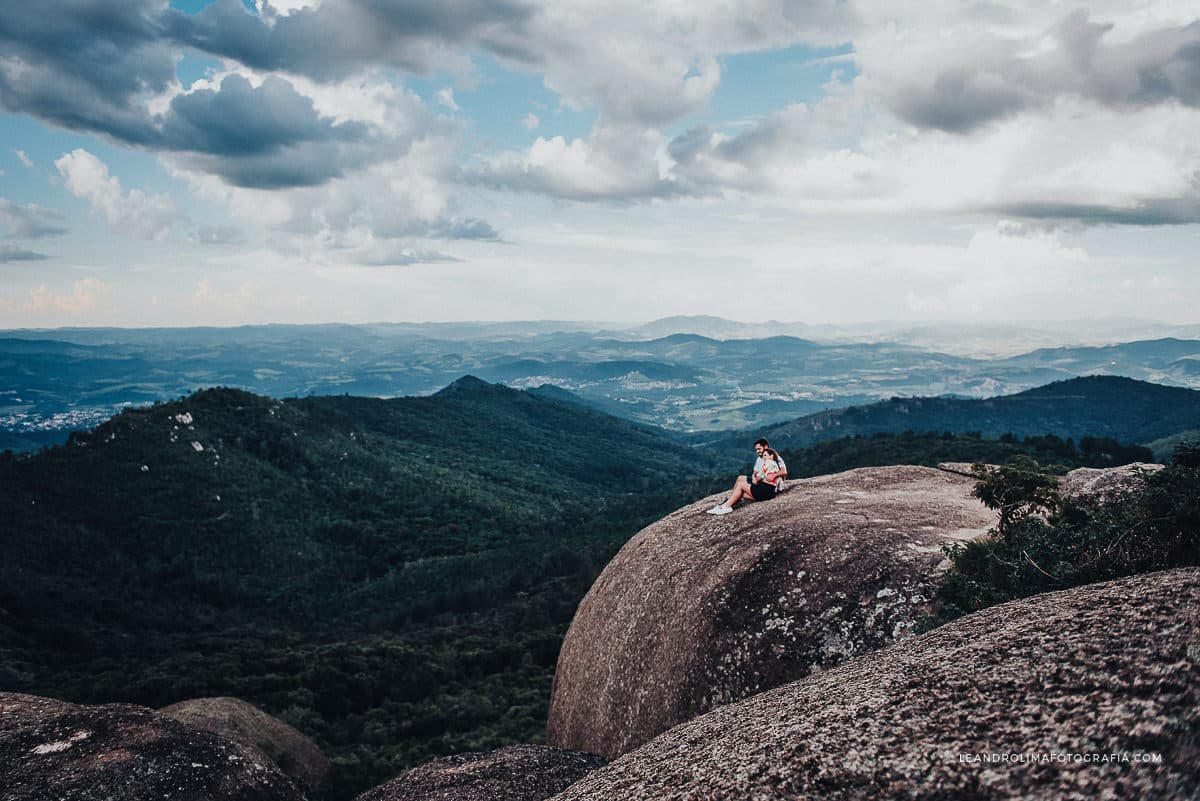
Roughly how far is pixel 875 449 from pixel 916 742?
109 meters

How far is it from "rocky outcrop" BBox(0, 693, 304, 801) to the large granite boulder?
25.1 ft

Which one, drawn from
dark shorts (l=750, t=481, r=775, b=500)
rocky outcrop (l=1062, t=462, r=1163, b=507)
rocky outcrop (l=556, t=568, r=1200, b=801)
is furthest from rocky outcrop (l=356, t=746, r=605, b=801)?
rocky outcrop (l=1062, t=462, r=1163, b=507)

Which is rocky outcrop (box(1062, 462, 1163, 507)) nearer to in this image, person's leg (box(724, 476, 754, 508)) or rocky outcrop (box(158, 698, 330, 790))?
person's leg (box(724, 476, 754, 508))

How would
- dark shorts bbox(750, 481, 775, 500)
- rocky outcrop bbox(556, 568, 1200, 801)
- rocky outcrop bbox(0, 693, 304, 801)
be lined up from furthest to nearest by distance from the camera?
dark shorts bbox(750, 481, 775, 500), rocky outcrop bbox(0, 693, 304, 801), rocky outcrop bbox(556, 568, 1200, 801)

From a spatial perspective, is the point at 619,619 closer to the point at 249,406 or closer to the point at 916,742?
the point at 916,742

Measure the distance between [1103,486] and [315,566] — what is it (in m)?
107

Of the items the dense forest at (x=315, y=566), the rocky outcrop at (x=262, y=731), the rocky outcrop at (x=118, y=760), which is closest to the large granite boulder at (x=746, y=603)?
the dense forest at (x=315, y=566)

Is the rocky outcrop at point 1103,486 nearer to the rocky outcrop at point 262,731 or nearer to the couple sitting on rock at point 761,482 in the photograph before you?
the couple sitting on rock at point 761,482

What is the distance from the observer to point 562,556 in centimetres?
7831

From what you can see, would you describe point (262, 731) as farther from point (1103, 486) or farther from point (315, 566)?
point (315, 566)

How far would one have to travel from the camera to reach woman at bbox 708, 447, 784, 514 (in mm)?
18688

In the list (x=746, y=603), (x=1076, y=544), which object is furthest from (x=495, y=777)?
(x=1076, y=544)

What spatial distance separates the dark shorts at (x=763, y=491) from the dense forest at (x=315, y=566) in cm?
738

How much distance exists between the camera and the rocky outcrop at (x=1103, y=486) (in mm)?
13461
